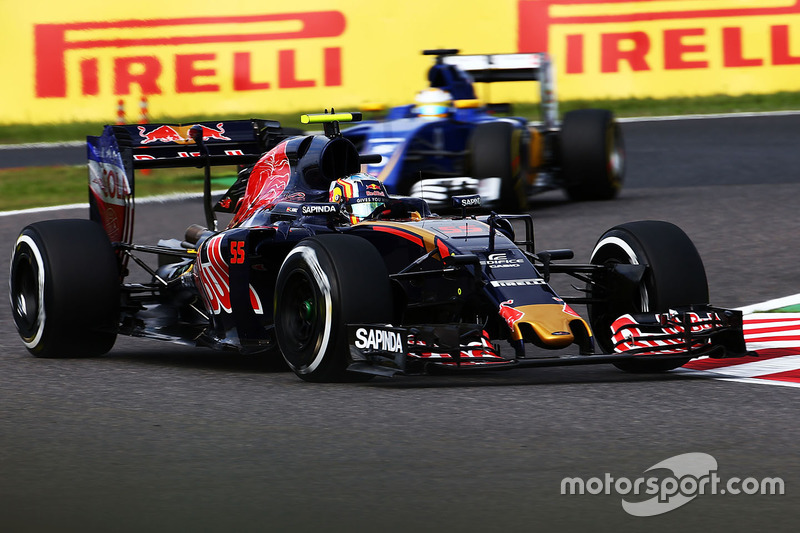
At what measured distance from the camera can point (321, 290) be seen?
7156 millimetres

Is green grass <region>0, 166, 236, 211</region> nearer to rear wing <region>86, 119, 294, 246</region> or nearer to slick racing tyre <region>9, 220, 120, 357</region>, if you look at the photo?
rear wing <region>86, 119, 294, 246</region>

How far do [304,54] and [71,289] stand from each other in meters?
16.9

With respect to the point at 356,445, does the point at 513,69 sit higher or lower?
higher

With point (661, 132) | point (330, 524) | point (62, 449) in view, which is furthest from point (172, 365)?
point (661, 132)

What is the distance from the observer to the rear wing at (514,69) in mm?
17297

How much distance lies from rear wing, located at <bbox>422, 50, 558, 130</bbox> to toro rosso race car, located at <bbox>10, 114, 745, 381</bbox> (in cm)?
797

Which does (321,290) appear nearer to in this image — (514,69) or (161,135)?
(161,135)

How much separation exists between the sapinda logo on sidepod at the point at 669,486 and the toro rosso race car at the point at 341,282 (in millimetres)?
1669

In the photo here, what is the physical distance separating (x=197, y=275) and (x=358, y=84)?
54.7 ft

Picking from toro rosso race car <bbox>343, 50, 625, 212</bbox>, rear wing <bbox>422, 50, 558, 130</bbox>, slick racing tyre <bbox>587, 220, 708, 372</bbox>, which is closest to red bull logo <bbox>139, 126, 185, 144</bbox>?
slick racing tyre <bbox>587, 220, 708, 372</bbox>

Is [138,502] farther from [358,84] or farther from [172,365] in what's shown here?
[358,84]

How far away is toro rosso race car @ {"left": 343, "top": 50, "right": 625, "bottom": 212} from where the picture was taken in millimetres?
15320

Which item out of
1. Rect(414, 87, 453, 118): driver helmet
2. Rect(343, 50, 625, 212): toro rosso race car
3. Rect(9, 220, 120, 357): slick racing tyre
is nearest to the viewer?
Rect(9, 220, 120, 357): slick racing tyre

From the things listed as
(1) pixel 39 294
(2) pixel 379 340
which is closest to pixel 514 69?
(1) pixel 39 294
